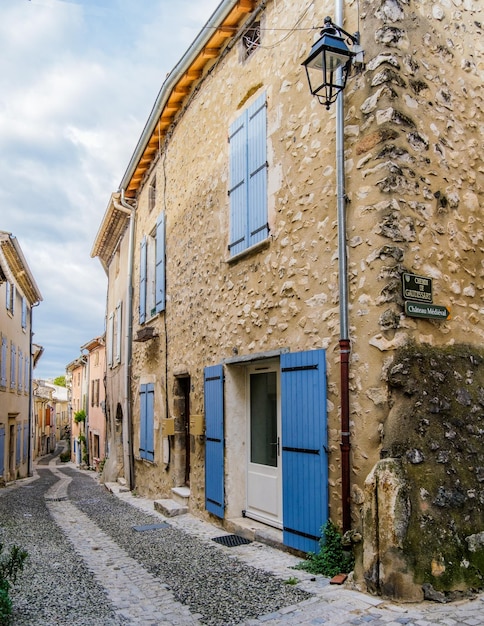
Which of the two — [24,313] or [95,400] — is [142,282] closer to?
[24,313]

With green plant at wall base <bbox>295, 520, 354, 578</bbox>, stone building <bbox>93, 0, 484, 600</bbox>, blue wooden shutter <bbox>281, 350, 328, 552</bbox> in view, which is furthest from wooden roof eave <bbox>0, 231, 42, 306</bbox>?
green plant at wall base <bbox>295, 520, 354, 578</bbox>

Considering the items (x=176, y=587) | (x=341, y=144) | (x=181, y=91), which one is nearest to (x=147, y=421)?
(x=181, y=91)

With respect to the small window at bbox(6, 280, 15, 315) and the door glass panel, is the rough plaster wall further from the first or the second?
the small window at bbox(6, 280, 15, 315)

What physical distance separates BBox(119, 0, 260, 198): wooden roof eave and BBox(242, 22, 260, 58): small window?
0.18 meters

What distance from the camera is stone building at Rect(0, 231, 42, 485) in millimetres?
16391

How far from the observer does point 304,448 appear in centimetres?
498

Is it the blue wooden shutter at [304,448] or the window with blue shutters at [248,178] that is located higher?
the window with blue shutters at [248,178]

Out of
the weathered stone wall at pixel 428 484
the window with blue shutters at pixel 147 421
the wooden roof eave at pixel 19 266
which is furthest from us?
the wooden roof eave at pixel 19 266

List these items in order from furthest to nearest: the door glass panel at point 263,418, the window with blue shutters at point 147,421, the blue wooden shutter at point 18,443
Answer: the blue wooden shutter at point 18,443 → the window with blue shutters at point 147,421 → the door glass panel at point 263,418

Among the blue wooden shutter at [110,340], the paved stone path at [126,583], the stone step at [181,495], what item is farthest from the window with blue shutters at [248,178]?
the blue wooden shutter at [110,340]

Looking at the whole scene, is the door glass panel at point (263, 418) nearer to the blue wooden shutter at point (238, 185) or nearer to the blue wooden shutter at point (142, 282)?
the blue wooden shutter at point (238, 185)

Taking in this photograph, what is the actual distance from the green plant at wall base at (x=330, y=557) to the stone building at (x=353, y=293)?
0.14 meters

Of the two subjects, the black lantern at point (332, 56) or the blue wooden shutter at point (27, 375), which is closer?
the black lantern at point (332, 56)

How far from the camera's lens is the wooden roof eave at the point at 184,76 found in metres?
6.64
